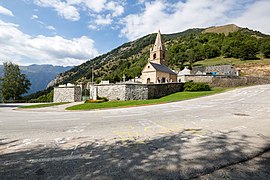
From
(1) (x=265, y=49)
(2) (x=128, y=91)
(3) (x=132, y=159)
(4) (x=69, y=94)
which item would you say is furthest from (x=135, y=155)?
(1) (x=265, y=49)

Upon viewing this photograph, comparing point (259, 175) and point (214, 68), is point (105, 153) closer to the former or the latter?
point (259, 175)

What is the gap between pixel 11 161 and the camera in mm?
3875

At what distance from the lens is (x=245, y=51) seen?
72125 mm

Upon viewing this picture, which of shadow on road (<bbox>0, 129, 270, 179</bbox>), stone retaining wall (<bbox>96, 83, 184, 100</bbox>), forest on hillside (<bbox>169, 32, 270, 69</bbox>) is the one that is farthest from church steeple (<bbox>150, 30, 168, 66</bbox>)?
shadow on road (<bbox>0, 129, 270, 179</bbox>)

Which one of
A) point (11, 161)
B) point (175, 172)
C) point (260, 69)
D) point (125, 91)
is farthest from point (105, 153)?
point (260, 69)

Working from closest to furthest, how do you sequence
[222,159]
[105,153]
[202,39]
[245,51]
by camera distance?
1. [222,159]
2. [105,153]
3. [245,51]
4. [202,39]

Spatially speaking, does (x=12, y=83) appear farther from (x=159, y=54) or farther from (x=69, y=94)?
(x=159, y=54)

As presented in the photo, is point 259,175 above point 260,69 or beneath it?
beneath

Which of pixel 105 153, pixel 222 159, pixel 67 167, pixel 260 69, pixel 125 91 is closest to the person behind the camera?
pixel 67 167

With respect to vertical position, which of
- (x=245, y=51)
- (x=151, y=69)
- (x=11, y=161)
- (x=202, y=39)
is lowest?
(x=11, y=161)

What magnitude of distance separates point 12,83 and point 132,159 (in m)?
51.2

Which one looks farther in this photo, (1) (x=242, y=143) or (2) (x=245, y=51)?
(2) (x=245, y=51)

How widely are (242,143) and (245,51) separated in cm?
8484

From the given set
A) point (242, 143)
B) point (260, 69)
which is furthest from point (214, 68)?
point (242, 143)
